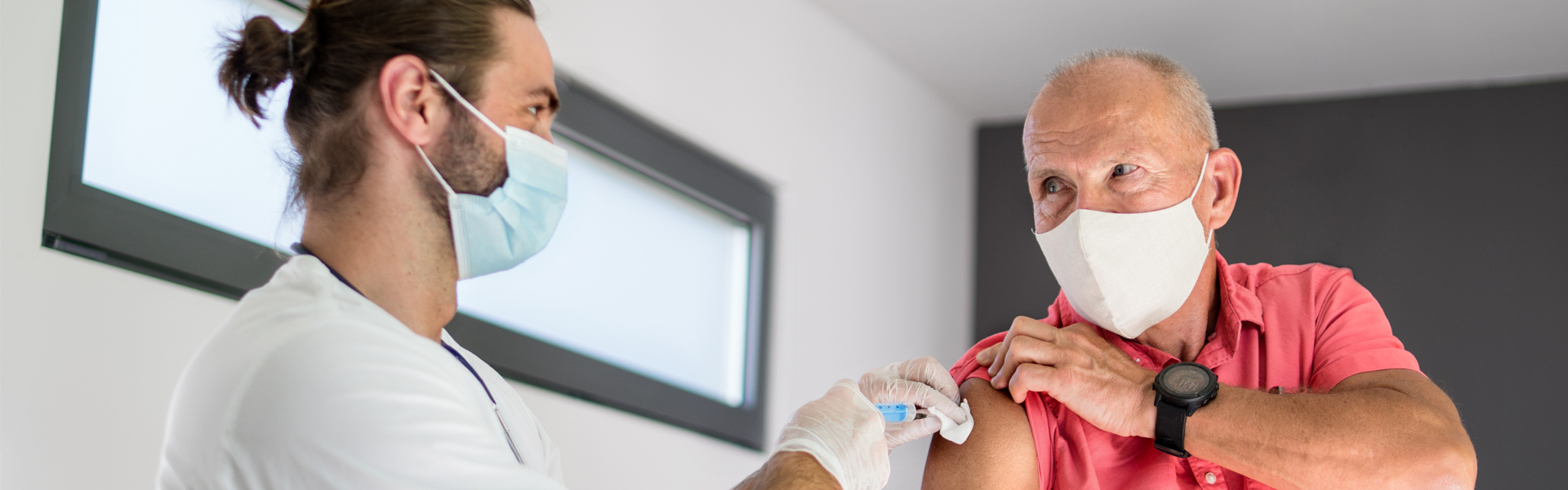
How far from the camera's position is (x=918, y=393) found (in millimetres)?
1599

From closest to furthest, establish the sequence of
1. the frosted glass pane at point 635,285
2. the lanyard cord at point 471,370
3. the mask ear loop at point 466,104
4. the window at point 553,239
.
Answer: the lanyard cord at point 471,370 → the mask ear loop at point 466,104 → the window at point 553,239 → the frosted glass pane at point 635,285

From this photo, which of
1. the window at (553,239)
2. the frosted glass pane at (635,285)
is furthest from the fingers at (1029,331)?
the frosted glass pane at (635,285)

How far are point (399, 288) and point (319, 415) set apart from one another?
1.06ft

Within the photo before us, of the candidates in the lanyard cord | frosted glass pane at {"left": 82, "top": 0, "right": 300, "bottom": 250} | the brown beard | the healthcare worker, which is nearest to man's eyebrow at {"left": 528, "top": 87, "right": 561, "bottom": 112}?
the healthcare worker

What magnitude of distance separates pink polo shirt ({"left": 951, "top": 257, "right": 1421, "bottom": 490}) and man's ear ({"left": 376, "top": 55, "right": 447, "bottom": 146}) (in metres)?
0.84

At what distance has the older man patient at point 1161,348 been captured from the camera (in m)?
1.43

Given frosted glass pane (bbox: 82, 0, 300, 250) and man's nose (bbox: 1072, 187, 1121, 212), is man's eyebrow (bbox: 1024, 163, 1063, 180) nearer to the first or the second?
man's nose (bbox: 1072, 187, 1121, 212)

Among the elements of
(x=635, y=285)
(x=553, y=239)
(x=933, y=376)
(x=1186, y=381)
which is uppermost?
(x=1186, y=381)

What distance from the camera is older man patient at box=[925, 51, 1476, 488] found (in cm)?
143

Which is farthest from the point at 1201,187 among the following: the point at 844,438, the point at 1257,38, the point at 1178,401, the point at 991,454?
the point at 1257,38

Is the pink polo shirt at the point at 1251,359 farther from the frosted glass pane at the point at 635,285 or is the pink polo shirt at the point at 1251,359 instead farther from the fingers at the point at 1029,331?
the frosted glass pane at the point at 635,285

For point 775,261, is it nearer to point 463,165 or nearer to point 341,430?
point 463,165

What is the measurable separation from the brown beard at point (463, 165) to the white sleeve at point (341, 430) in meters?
0.32

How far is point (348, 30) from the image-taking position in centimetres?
146
